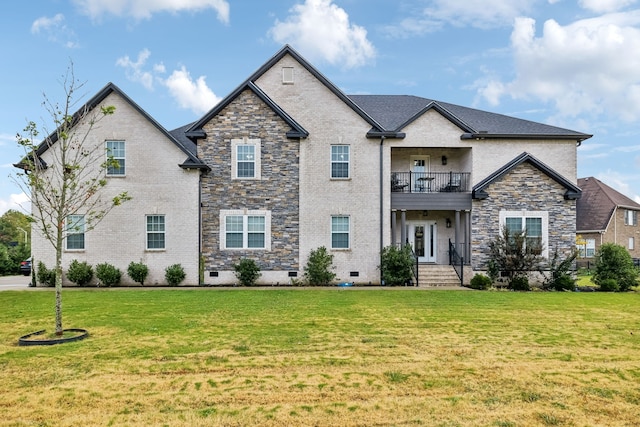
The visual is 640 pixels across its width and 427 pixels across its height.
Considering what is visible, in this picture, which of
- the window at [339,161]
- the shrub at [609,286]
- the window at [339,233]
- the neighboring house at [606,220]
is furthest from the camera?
the neighboring house at [606,220]

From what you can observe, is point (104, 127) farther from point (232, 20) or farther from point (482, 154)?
point (482, 154)

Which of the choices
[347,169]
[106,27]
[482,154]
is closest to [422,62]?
[482,154]

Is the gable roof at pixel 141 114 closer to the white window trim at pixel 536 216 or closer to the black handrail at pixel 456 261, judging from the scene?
the black handrail at pixel 456 261

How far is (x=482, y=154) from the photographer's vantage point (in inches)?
789

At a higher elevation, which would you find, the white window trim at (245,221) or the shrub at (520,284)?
the white window trim at (245,221)

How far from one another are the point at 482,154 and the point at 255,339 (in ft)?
52.1

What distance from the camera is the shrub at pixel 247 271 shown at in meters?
18.4

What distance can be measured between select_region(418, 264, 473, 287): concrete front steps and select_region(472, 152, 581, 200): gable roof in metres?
3.61

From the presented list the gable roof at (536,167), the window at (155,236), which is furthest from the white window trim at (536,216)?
the window at (155,236)

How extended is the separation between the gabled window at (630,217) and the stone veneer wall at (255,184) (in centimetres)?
3342

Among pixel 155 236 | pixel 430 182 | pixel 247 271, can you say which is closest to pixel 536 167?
pixel 430 182

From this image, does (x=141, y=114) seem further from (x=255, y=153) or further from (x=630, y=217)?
(x=630, y=217)

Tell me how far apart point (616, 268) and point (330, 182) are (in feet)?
43.3

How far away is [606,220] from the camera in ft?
115
